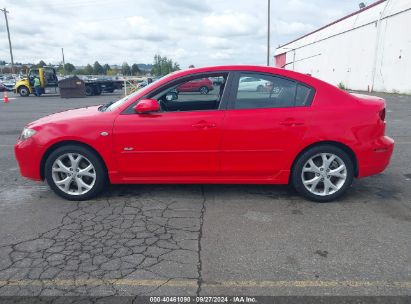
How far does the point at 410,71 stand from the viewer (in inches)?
752

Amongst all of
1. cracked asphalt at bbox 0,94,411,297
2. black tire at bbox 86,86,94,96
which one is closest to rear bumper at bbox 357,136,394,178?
cracked asphalt at bbox 0,94,411,297

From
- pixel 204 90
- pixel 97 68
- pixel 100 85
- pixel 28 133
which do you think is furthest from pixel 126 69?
pixel 204 90

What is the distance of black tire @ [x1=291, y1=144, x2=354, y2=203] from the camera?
13.3 feet

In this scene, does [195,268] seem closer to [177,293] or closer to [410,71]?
[177,293]

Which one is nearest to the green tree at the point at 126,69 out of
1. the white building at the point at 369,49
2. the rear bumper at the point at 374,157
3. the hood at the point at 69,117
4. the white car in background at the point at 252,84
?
the white building at the point at 369,49

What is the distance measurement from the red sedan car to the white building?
18602mm

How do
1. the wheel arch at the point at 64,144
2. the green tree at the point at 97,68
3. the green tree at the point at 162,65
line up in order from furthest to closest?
the green tree at the point at 97,68
the green tree at the point at 162,65
the wheel arch at the point at 64,144

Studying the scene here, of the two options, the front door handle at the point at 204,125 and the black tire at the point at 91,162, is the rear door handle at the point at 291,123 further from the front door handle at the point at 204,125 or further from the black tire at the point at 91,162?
the black tire at the point at 91,162

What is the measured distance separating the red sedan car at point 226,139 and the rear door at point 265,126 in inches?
0.5

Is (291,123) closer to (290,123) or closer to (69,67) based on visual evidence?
(290,123)

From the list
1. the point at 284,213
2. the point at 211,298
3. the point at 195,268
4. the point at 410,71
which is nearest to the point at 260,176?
the point at 284,213

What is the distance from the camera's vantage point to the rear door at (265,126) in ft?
13.1

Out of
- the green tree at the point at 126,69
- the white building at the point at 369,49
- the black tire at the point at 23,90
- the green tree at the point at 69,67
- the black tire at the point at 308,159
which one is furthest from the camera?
the green tree at the point at 69,67

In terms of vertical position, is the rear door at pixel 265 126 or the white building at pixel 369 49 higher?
the white building at pixel 369 49
